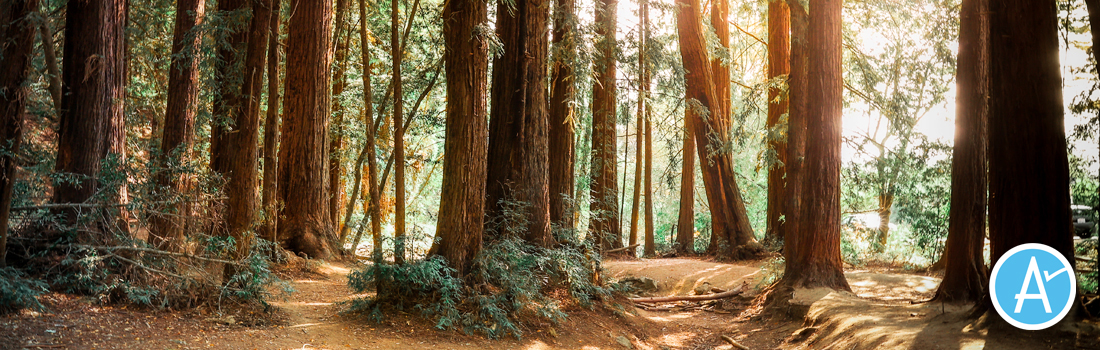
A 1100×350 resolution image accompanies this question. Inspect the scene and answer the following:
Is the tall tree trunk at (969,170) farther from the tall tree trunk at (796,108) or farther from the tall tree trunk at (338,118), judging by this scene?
the tall tree trunk at (338,118)

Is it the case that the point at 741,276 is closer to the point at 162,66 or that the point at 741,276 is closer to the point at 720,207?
the point at 720,207

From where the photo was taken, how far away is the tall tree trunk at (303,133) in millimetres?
11500

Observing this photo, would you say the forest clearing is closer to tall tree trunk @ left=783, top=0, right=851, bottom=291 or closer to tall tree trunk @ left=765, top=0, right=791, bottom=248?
tall tree trunk @ left=783, top=0, right=851, bottom=291

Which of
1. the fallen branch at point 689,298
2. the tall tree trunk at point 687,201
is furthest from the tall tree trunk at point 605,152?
the tall tree trunk at point 687,201

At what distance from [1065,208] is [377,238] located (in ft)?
22.2

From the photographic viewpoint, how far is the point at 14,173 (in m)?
5.40

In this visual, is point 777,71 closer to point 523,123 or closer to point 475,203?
point 523,123

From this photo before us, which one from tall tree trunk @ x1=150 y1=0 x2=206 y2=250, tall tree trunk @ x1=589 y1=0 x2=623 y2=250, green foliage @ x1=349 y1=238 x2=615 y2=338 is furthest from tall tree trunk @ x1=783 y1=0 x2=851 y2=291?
tall tree trunk @ x1=150 y1=0 x2=206 y2=250

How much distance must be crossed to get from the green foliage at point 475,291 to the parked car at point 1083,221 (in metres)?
5.62

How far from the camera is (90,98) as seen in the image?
6.54m

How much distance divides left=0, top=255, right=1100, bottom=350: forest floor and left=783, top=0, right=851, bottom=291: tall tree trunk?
55cm

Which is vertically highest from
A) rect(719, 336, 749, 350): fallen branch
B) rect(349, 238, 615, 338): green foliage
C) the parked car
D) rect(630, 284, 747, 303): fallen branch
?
the parked car

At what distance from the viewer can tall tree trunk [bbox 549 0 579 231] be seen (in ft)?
32.8

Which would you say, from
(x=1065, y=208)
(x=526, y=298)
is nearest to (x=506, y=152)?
(x=526, y=298)
